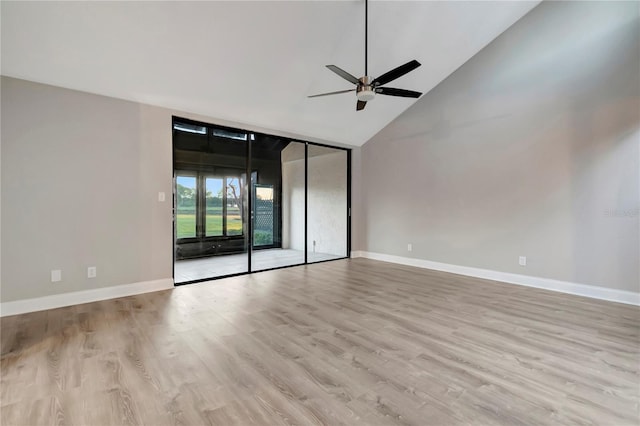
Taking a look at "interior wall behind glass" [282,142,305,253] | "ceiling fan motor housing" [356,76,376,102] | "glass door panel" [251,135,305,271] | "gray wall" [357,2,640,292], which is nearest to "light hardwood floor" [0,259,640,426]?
"gray wall" [357,2,640,292]

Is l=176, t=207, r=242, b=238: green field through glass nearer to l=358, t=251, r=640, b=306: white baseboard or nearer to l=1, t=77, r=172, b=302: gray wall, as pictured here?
l=1, t=77, r=172, b=302: gray wall

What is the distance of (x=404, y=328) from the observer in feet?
9.52

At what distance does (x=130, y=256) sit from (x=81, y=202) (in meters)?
0.89

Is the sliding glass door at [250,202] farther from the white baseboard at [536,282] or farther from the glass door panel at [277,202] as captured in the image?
the white baseboard at [536,282]

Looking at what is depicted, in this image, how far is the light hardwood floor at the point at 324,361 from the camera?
171 cm

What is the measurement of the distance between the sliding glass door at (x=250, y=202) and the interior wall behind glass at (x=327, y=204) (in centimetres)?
2

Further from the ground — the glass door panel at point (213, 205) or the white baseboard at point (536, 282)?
the glass door panel at point (213, 205)

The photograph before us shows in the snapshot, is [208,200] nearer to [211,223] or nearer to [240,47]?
[211,223]

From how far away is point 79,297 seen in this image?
11.9 feet

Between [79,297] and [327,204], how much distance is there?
4783 mm

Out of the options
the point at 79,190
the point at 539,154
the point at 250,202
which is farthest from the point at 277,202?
the point at 539,154

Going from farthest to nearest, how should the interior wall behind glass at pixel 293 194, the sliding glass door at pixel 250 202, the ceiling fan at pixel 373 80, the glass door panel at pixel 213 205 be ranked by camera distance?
1. the interior wall behind glass at pixel 293 194
2. the glass door panel at pixel 213 205
3. the sliding glass door at pixel 250 202
4. the ceiling fan at pixel 373 80

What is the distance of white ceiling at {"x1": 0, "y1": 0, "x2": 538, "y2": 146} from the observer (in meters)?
2.98

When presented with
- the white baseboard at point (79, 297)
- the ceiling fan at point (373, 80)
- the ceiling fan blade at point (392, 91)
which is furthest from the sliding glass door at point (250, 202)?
the ceiling fan blade at point (392, 91)
